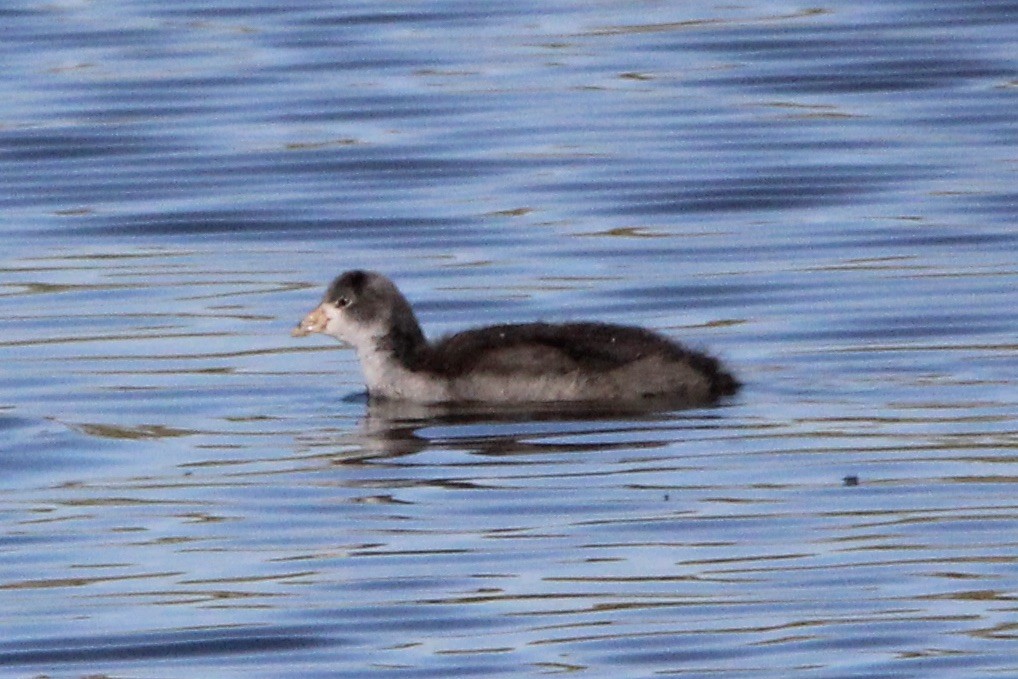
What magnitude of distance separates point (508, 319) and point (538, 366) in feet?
6.71

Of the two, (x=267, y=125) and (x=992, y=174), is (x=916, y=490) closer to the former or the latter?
(x=992, y=174)

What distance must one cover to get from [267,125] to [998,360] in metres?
8.78

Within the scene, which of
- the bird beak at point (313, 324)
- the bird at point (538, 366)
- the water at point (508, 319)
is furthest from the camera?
the bird beak at point (313, 324)

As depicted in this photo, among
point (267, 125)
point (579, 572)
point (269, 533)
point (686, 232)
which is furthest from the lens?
point (267, 125)

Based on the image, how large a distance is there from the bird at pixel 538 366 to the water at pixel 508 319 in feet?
0.64

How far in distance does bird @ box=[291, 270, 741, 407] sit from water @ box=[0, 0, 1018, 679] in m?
0.19

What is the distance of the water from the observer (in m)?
9.43

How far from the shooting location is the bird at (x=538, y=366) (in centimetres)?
1286

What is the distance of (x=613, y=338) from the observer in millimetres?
12977

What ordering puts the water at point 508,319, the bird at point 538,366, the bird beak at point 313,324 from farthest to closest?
the bird beak at point 313,324 < the bird at point 538,366 < the water at point 508,319

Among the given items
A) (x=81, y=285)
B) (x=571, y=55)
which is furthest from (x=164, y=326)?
(x=571, y=55)

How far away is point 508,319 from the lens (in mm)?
14969

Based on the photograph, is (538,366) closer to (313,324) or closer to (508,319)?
(313,324)

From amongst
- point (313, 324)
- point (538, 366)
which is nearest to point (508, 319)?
point (313, 324)
